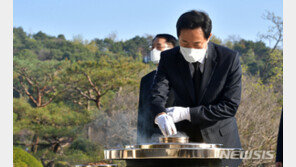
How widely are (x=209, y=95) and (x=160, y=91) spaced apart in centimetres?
24

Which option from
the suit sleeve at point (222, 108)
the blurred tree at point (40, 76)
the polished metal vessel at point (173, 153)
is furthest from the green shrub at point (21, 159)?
the blurred tree at point (40, 76)

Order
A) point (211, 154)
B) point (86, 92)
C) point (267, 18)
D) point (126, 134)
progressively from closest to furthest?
point (211, 154) < point (126, 134) < point (267, 18) < point (86, 92)

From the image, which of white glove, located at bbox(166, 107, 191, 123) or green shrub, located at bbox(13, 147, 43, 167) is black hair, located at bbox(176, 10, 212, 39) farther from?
green shrub, located at bbox(13, 147, 43, 167)

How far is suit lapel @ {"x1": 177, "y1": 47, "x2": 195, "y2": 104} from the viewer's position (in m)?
2.09

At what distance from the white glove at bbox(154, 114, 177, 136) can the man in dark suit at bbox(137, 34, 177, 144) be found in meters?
0.51

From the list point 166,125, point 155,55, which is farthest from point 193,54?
point 155,55

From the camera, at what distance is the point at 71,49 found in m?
31.9

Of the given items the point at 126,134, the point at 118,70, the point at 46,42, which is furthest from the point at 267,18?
the point at 46,42

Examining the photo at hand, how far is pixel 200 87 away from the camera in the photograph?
6.79ft

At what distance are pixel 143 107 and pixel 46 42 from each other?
103 feet

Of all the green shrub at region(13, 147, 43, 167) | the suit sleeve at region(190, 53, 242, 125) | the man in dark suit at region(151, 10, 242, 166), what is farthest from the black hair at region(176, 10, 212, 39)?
the green shrub at region(13, 147, 43, 167)

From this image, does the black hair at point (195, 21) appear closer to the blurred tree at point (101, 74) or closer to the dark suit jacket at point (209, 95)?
the dark suit jacket at point (209, 95)

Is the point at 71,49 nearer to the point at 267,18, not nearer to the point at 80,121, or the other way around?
the point at 80,121

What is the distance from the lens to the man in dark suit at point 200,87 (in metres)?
1.97
